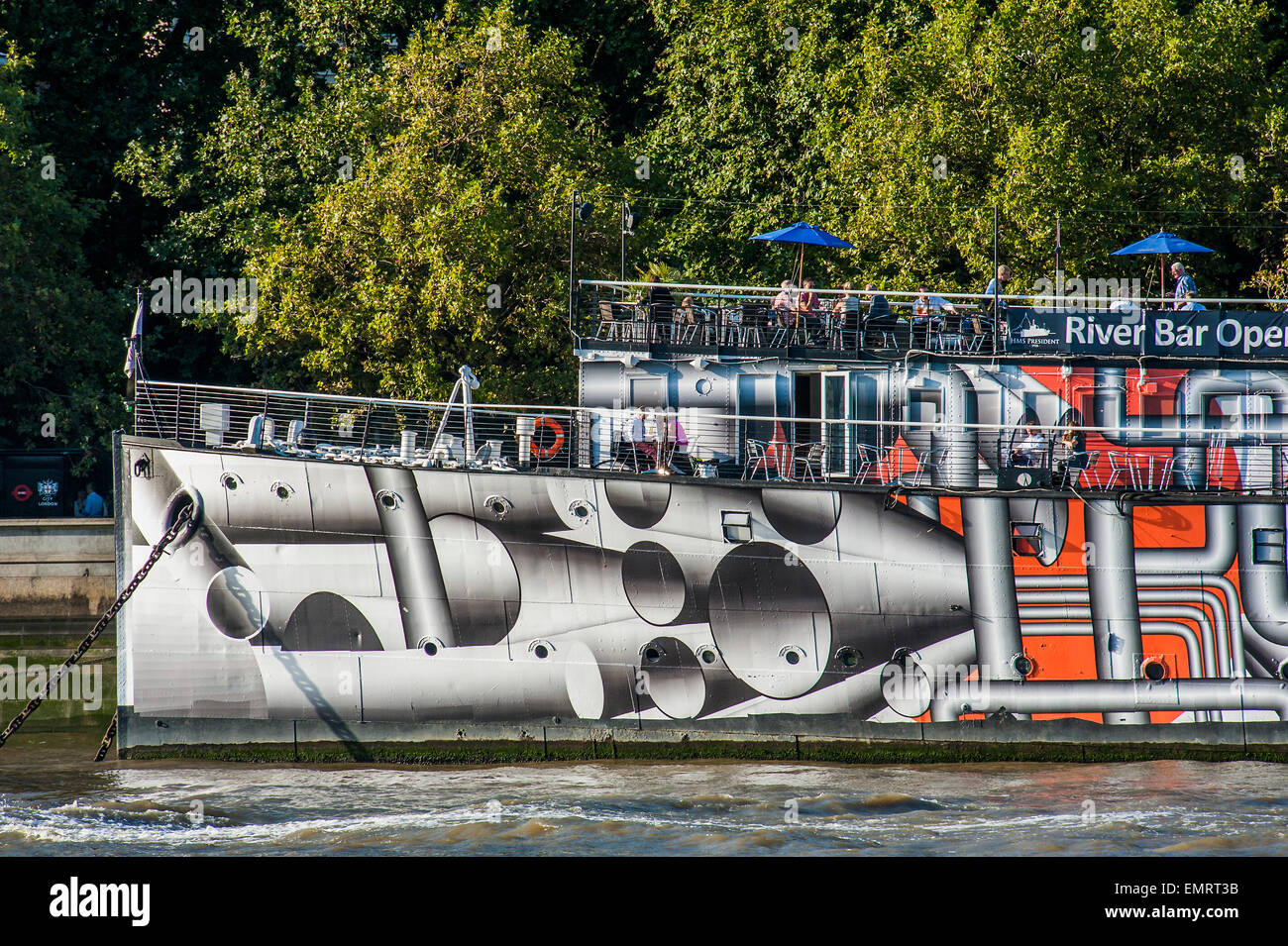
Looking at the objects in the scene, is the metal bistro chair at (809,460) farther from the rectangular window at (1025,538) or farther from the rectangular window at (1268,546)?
the rectangular window at (1268,546)

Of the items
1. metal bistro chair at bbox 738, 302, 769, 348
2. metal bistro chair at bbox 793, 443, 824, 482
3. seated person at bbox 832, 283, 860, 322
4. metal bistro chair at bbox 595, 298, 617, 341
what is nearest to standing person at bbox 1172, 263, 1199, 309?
seated person at bbox 832, 283, 860, 322

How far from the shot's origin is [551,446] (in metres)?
22.0

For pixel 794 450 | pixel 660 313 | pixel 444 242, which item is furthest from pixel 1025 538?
pixel 444 242

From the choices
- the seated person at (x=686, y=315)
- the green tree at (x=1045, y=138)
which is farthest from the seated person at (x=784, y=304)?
the green tree at (x=1045, y=138)

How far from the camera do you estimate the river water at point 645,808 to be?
1609 cm

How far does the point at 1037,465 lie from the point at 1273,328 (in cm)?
409

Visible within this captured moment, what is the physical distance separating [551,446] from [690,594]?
330 cm

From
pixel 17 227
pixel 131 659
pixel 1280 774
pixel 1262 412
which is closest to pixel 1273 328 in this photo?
pixel 1262 412

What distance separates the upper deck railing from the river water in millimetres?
5912

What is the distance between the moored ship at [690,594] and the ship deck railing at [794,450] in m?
0.07

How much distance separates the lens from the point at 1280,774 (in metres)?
19.4

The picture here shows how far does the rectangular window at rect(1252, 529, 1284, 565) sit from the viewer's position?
66.2ft

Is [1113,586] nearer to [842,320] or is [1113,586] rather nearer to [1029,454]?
[1029,454]

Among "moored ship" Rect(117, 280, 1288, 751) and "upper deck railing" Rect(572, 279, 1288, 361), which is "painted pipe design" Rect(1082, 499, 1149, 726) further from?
"upper deck railing" Rect(572, 279, 1288, 361)
